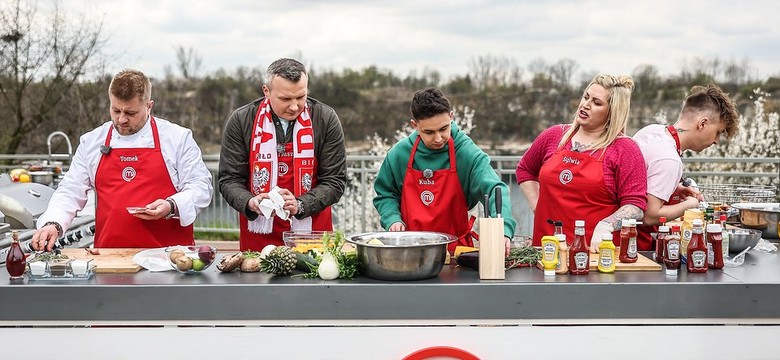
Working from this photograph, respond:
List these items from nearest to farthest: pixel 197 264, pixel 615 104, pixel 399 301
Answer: pixel 399 301, pixel 197 264, pixel 615 104

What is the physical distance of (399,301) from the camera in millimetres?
2584

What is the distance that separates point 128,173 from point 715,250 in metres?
2.60

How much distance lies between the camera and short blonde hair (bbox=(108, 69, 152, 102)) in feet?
10.9

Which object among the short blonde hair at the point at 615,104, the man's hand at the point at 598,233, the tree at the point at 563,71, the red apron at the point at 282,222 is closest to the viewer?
the man's hand at the point at 598,233

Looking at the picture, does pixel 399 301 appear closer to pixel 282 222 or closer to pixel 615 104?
pixel 282 222

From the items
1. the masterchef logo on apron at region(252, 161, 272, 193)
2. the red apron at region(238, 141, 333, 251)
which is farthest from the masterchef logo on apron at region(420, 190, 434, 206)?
the masterchef logo on apron at region(252, 161, 272, 193)

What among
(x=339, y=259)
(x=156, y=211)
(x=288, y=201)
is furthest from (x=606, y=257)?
(x=156, y=211)

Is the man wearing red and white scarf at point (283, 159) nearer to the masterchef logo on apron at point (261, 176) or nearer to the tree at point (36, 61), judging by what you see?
the masterchef logo on apron at point (261, 176)

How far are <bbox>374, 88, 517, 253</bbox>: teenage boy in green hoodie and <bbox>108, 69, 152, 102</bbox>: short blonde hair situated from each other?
117cm

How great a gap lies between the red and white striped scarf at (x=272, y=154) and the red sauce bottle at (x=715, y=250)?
Answer: 182cm

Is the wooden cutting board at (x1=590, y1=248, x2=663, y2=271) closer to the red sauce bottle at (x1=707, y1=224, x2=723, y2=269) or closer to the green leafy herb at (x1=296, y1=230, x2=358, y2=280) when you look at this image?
the red sauce bottle at (x1=707, y1=224, x2=723, y2=269)

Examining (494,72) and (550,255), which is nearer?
(550,255)

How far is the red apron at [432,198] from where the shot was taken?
354 centimetres

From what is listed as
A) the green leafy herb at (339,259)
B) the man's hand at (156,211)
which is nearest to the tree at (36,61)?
the man's hand at (156,211)
